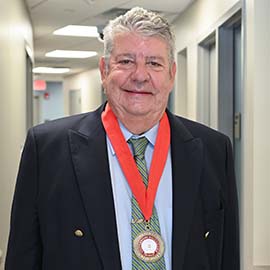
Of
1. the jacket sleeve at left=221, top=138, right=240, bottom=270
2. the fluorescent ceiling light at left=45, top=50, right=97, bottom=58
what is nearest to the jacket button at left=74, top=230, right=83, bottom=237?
the jacket sleeve at left=221, top=138, right=240, bottom=270

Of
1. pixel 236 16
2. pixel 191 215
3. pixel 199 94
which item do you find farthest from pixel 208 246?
pixel 199 94

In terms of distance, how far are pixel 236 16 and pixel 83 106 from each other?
28.3 ft

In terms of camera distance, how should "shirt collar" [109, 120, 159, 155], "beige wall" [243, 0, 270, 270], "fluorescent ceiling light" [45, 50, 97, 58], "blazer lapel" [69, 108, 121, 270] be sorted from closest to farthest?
1. "blazer lapel" [69, 108, 121, 270]
2. "shirt collar" [109, 120, 159, 155]
3. "beige wall" [243, 0, 270, 270]
4. "fluorescent ceiling light" [45, 50, 97, 58]

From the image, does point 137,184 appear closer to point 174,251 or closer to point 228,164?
point 174,251

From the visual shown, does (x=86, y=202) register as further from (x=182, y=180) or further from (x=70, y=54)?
(x=70, y=54)

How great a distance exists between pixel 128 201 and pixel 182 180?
173 millimetres

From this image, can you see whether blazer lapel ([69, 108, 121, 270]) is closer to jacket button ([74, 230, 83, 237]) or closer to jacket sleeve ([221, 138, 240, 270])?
jacket button ([74, 230, 83, 237])

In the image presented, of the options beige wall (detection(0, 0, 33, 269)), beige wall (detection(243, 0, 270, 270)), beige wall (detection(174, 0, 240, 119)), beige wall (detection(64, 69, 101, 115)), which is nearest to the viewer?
beige wall (detection(243, 0, 270, 270))

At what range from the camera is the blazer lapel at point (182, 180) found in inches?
55.4

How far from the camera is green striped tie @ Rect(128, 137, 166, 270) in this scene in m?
1.38

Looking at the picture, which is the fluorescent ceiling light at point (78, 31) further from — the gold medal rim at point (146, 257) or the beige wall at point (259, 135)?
the gold medal rim at point (146, 257)

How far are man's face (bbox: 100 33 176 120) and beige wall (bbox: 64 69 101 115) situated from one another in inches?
351

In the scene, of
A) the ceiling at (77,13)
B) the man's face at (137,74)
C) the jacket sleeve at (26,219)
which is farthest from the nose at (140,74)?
the ceiling at (77,13)

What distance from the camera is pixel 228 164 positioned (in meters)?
1.59
